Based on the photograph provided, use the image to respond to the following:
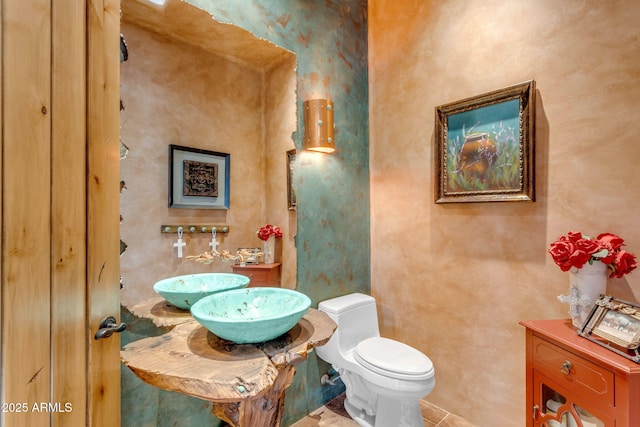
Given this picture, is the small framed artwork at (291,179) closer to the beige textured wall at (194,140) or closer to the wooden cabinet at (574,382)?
the beige textured wall at (194,140)

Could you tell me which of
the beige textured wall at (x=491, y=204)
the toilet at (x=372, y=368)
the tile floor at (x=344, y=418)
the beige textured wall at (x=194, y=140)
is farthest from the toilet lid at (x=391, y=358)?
the beige textured wall at (x=194, y=140)

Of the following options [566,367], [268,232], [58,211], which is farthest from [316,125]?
[566,367]

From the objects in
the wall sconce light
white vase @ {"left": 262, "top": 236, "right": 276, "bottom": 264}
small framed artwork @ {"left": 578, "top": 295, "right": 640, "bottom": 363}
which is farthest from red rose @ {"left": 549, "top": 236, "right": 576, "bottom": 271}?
white vase @ {"left": 262, "top": 236, "right": 276, "bottom": 264}

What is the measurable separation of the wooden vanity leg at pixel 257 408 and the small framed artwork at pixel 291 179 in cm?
99

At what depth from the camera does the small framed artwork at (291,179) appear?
70.0 inches

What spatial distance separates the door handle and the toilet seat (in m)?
1.25

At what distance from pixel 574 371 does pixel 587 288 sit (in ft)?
1.20

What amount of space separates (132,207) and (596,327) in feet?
6.56

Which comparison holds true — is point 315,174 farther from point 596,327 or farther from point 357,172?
point 596,327

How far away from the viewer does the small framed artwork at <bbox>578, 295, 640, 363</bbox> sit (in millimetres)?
1057

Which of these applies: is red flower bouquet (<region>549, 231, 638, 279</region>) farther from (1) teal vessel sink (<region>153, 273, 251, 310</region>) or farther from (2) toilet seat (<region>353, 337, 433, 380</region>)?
(1) teal vessel sink (<region>153, 273, 251, 310</region>)

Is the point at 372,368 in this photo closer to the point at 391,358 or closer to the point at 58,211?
the point at 391,358

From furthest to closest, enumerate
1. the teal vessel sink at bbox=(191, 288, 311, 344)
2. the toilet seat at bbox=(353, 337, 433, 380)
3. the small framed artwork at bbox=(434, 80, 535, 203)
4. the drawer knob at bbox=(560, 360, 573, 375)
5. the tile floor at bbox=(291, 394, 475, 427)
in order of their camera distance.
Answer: the tile floor at bbox=(291, 394, 475, 427), the small framed artwork at bbox=(434, 80, 535, 203), the toilet seat at bbox=(353, 337, 433, 380), the drawer knob at bbox=(560, 360, 573, 375), the teal vessel sink at bbox=(191, 288, 311, 344)

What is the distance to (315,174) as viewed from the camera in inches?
75.7
